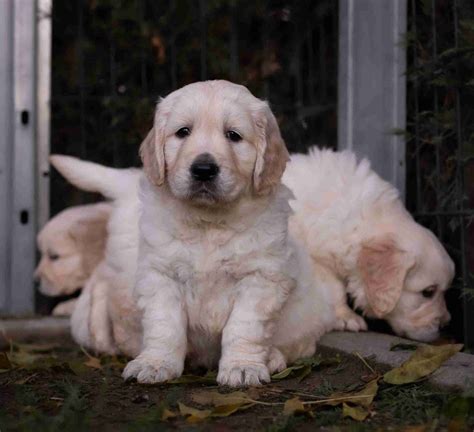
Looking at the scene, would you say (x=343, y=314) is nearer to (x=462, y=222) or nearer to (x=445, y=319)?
(x=445, y=319)

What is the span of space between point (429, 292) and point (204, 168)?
1.87m

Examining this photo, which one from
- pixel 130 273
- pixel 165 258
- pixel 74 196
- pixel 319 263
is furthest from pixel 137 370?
pixel 74 196

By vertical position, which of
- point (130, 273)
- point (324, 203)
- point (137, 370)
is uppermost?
point (324, 203)

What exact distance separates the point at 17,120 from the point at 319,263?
2292 millimetres

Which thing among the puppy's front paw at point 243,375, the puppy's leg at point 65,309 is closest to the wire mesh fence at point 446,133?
the puppy's front paw at point 243,375

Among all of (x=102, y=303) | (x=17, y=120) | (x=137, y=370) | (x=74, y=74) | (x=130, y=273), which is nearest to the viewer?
(x=137, y=370)

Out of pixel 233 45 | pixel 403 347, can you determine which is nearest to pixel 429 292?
pixel 403 347

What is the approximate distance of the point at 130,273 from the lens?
4.50 m

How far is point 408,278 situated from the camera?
15.9 ft

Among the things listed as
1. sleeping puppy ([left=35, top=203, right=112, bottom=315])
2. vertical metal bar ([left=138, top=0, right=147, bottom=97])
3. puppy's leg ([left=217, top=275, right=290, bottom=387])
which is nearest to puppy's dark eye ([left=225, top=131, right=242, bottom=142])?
puppy's leg ([left=217, top=275, right=290, bottom=387])

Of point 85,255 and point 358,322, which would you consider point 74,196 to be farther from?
point 358,322

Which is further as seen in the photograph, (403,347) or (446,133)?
(446,133)

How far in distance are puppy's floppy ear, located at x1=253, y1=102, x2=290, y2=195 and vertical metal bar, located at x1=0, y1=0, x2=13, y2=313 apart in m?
2.60

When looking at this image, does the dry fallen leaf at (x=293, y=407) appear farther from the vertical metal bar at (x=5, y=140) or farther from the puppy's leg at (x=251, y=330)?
the vertical metal bar at (x=5, y=140)
